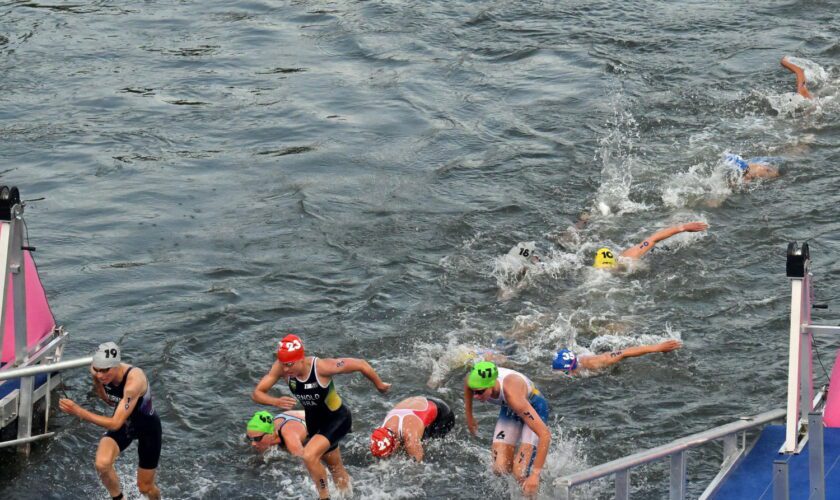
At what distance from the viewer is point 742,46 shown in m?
26.5

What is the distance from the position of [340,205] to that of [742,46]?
11.5 meters

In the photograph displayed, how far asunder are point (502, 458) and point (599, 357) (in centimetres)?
296

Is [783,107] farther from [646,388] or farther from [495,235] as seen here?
[646,388]

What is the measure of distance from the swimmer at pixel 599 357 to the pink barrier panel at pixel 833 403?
318 cm

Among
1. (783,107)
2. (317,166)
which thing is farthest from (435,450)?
(783,107)

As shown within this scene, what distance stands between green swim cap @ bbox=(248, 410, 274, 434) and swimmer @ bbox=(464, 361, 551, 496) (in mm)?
2310

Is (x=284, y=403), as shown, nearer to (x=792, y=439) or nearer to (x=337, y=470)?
(x=337, y=470)

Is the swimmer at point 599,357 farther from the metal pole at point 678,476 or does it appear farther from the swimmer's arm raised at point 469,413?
the metal pole at point 678,476

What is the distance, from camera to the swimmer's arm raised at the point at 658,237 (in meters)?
17.0

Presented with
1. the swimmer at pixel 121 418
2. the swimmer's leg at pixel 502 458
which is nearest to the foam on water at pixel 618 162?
the swimmer's leg at pixel 502 458

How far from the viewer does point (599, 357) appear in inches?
576

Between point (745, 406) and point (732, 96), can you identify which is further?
point (732, 96)

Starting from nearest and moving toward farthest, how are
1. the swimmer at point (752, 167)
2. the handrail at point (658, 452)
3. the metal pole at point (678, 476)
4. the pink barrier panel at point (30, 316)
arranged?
1. the handrail at point (658, 452)
2. the metal pole at point (678, 476)
3. the pink barrier panel at point (30, 316)
4. the swimmer at point (752, 167)

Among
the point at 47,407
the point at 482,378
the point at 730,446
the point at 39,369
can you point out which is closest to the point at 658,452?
the point at 730,446
